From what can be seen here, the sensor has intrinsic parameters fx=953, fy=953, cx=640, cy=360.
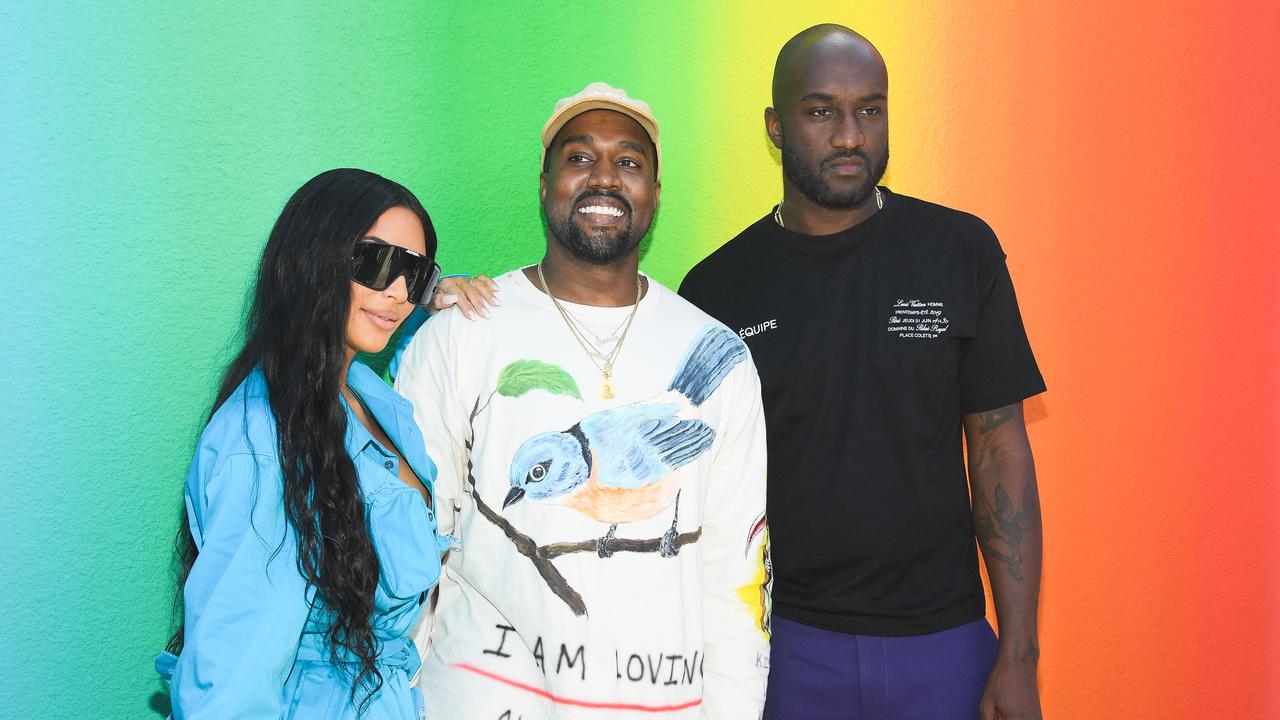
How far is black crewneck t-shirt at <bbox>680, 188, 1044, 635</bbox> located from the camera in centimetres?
234

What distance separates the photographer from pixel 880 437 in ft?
7.75

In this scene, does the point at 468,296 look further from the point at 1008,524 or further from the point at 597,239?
the point at 1008,524

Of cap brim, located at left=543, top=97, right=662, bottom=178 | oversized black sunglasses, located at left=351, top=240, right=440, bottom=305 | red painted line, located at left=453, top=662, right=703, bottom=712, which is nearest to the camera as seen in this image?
oversized black sunglasses, located at left=351, top=240, right=440, bottom=305

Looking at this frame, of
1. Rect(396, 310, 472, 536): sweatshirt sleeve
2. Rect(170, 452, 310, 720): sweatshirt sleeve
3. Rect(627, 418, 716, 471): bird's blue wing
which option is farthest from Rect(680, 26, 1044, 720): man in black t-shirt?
Rect(170, 452, 310, 720): sweatshirt sleeve

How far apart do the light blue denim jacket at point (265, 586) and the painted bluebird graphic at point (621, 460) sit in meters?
0.29

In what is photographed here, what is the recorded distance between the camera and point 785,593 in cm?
242

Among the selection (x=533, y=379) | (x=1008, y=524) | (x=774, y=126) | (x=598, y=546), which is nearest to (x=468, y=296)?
(x=533, y=379)

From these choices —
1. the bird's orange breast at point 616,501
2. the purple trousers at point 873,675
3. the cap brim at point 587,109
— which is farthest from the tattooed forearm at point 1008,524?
the cap brim at point 587,109

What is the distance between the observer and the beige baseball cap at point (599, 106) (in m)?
2.30

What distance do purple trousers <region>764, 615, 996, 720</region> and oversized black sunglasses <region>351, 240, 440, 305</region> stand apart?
126cm

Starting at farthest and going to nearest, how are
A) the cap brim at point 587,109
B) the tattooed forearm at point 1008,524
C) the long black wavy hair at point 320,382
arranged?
the tattooed forearm at point 1008,524
the cap brim at point 587,109
the long black wavy hair at point 320,382

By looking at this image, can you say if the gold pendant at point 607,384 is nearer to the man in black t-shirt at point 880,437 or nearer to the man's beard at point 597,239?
the man's beard at point 597,239

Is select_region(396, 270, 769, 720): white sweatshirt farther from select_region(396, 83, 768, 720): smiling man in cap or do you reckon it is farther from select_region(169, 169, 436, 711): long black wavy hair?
select_region(169, 169, 436, 711): long black wavy hair

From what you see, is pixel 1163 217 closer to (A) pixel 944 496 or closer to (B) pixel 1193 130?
(B) pixel 1193 130
